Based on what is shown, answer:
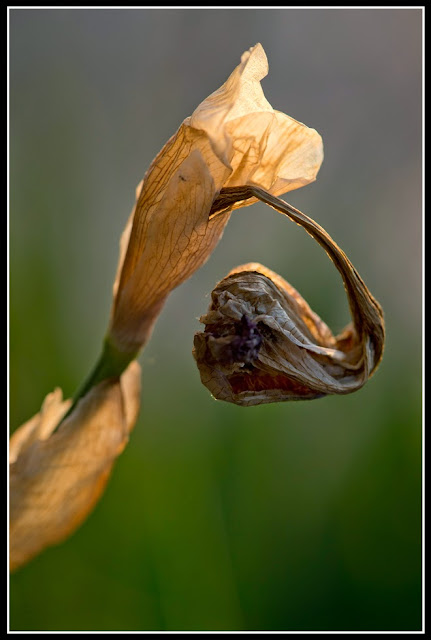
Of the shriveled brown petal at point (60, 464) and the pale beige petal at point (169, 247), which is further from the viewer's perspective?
the shriveled brown petal at point (60, 464)

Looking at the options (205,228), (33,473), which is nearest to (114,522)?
(33,473)

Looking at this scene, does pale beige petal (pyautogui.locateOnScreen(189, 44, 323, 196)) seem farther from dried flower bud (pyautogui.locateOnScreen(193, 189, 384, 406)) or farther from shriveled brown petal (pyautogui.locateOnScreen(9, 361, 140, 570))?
shriveled brown petal (pyautogui.locateOnScreen(9, 361, 140, 570))

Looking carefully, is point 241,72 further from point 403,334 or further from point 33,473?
point 403,334

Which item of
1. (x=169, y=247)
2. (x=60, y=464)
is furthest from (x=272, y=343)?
(x=60, y=464)

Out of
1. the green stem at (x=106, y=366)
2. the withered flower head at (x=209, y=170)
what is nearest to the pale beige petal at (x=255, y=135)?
the withered flower head at (x=209, y=170)

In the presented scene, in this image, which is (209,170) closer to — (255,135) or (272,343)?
(255,135)

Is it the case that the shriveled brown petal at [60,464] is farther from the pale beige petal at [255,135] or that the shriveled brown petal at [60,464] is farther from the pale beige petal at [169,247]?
the pale beige petal at [255,135]
